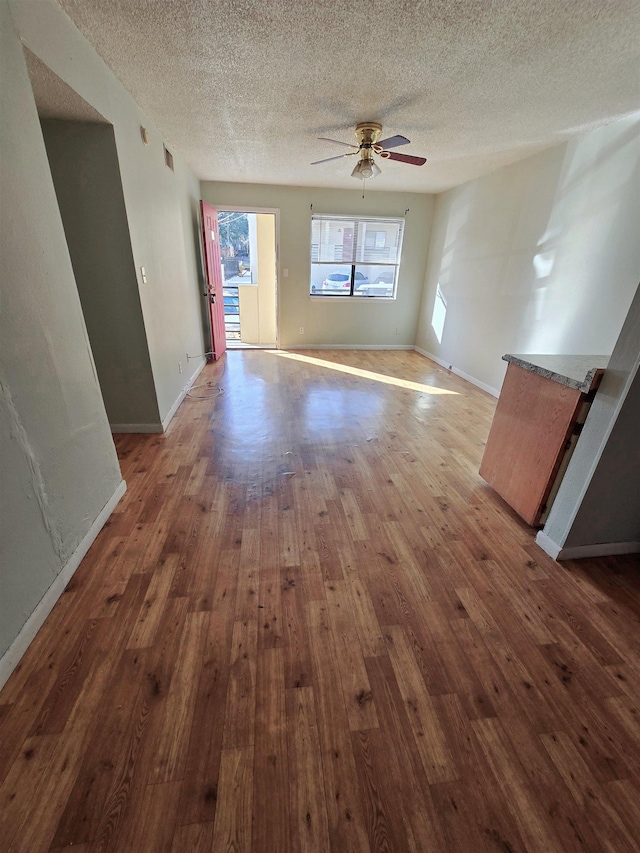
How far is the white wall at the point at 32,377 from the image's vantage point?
1242 millimetres

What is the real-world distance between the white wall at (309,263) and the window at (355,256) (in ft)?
0.41

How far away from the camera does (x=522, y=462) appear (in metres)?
2.03

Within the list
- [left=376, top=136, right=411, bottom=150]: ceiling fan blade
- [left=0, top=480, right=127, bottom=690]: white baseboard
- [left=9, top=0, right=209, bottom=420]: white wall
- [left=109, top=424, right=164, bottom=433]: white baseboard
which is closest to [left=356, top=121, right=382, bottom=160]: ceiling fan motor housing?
[left=376, top=136, right=411, bottom=150]: ceiling fan blade

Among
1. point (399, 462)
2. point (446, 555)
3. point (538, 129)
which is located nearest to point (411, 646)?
point (446, 555)

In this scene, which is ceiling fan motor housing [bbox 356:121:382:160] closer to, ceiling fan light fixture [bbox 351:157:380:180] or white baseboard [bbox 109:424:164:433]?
ceiling fan light fixture [bbox 351:157:380:180]

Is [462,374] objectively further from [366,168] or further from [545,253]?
[366,168]

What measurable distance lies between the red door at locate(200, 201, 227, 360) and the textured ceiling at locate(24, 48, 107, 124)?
2.55 metres

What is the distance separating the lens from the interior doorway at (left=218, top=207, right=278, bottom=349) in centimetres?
620

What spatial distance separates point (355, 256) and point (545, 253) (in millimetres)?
3015

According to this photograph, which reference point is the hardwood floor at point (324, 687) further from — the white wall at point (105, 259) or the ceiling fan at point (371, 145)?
the ceiling fan at point (371, 145)

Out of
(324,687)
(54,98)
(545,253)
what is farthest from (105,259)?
(545,253)

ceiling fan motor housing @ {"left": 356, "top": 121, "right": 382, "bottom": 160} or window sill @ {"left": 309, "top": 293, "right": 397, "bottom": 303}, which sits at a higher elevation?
ceiling fan motor housing @ {"left": 356, "top": 121, "right": 382, "bottom": 160}

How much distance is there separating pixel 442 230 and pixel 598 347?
11.2ft

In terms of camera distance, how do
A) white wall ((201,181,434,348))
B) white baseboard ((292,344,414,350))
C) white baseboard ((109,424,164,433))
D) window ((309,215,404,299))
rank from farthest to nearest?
white baseboard ((292,344,414,350)) < window ((309,215,404,299)) < white wall ((201,181,434,348)) < white baseboard ((109,424,164,433))
